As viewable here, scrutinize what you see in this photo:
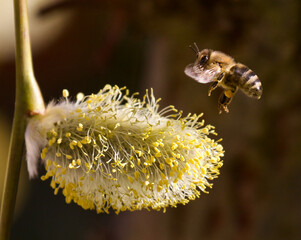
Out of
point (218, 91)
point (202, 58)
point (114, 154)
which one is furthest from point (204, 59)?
point (218, 91)

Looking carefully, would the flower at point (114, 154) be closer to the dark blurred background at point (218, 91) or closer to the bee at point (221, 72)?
the bee at point (221, 72)

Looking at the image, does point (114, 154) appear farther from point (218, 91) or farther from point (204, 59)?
point (218, 91)

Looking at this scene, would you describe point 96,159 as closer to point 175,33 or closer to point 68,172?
point 68,172

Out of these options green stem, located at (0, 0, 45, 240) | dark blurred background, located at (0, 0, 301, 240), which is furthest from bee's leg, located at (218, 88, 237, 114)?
dark blurred background, located at (0, 0, 301, 240)

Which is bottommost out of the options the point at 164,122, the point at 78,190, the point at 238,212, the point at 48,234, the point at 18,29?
the point at 48,234

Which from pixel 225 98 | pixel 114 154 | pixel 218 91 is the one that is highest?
pixel 225 98

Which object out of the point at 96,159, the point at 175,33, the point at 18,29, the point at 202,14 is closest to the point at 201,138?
the point at 96,159

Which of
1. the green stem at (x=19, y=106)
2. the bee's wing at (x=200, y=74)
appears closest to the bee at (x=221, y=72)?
the bee's wing at (x=200, y=74)
